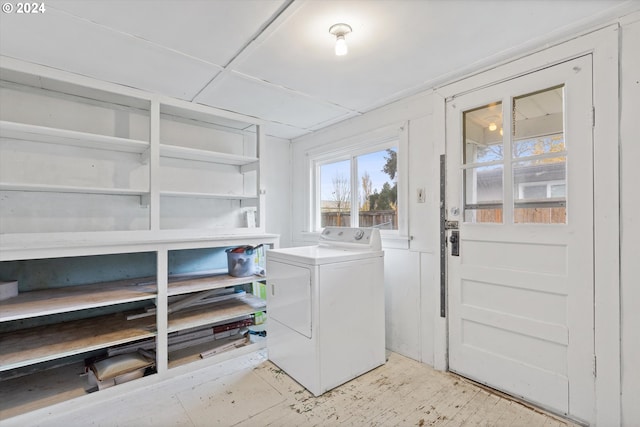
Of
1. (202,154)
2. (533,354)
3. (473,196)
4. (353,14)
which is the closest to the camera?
(353,14)

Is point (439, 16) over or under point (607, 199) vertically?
over

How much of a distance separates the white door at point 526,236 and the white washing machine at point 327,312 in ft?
1.91

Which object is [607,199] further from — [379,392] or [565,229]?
[379,392]

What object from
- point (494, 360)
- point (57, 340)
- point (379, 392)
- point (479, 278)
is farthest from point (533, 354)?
point (57, 340)

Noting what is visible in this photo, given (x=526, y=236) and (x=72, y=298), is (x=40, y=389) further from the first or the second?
(x=526, y=236)

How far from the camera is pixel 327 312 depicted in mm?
2000

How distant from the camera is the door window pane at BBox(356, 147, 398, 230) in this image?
2.72m

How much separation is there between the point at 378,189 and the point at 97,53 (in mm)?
2303

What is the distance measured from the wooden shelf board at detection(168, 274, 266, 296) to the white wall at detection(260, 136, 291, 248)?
3.17 ft

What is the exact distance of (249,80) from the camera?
214 centimetres

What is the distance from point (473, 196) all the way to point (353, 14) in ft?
4.67

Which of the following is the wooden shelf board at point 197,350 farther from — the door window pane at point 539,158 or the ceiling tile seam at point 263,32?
the door window pane at point 539,158

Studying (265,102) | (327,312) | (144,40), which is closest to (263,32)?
(144,40)

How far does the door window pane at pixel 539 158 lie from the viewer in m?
1.73
